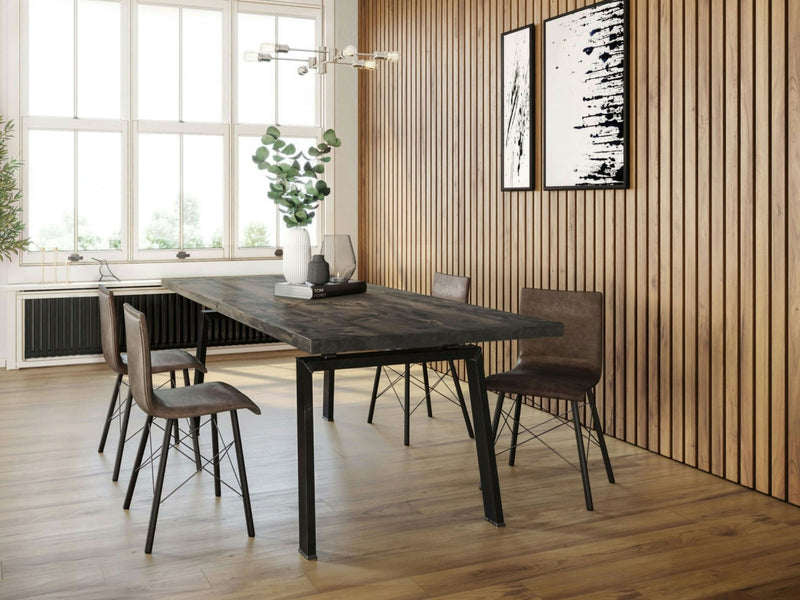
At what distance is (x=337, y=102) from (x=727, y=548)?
6.13 metres

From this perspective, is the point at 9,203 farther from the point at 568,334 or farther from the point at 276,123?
the point at 568,334

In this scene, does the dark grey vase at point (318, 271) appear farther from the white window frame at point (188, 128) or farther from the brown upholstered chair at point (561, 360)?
the white window frame at point (188, 128)

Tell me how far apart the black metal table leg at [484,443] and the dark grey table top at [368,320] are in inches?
8.8

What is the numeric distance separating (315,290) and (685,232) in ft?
6.35

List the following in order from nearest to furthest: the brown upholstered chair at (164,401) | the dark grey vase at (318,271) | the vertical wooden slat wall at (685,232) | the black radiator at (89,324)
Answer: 1. the brown upholstered chair at (164,401)
2. the vertical wooden slat wall at (685,232)
3. the dark grey vase at (318,271)
4. the black radiator at (89,324)

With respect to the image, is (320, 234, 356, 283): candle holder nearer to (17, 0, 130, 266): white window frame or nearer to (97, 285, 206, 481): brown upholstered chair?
(97, 285, 206, 481): brown upholstered chair

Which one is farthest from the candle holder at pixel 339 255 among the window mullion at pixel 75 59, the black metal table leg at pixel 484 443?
the window mullion at pixel 75 59

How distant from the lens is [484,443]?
3727 millimetres

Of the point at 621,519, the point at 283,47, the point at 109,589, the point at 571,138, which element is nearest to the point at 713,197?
the point at 571,138

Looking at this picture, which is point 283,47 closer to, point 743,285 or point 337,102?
point 743,285

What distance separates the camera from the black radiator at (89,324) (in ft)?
23.8

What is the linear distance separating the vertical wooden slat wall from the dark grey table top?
1108mm

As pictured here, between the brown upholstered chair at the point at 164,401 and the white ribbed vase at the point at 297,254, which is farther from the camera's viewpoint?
the white ribbed vase at the point at 297,254

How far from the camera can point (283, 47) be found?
16.8 feet
